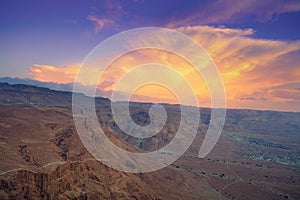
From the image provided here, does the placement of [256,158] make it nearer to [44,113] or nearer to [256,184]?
[256,184]

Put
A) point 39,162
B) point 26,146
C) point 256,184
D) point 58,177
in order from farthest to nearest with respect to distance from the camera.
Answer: point 256,184 → point 26,146 → point 39,162 → point 58,177

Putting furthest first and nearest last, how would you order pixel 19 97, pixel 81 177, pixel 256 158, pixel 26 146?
pixel 19 97, pixel 256 158, pixel 26 146, pixel 81 177

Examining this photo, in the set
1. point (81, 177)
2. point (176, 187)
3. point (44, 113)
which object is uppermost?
point (44, 113)

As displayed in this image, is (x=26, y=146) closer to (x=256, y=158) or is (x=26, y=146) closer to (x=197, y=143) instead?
Result: (x=197, y=143)

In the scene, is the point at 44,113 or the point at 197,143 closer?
the point at 44,113

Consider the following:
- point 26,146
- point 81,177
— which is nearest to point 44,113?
point 26,146

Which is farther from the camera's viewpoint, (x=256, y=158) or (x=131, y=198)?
(x=256, y=158)

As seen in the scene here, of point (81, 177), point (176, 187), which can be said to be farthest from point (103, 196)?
point (176, 187)

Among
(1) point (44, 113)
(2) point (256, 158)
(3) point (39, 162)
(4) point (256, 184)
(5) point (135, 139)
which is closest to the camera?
(3) point (39, 162)

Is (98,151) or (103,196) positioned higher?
(98,151)
